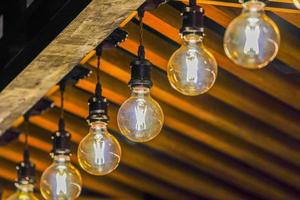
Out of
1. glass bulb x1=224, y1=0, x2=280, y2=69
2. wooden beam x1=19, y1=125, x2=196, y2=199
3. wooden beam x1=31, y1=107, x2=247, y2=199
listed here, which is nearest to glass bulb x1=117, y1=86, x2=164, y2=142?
glass bulb x1=224, y1=0, x2=280, y2=69

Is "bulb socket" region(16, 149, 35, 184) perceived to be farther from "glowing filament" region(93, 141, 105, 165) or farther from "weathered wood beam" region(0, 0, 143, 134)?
"glowing filament" region(93, 141, 105, 165)

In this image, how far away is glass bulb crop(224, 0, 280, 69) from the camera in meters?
2.52

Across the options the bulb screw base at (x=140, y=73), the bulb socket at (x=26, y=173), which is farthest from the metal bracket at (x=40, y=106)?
the bulb screw base at (x=140, y=73)

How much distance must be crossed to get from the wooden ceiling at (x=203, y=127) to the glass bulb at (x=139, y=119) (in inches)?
30.4

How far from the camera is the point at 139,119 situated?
11.2ft

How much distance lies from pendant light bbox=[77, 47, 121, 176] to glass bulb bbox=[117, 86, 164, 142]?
0.34m

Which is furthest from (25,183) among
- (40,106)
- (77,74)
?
(77,74)

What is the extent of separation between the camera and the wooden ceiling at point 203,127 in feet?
15.1

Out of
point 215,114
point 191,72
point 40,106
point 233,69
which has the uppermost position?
point 215,114

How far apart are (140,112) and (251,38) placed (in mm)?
974

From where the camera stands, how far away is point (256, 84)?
5121mm

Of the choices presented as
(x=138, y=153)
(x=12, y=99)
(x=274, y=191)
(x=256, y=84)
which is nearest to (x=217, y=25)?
(x=256, y=84)

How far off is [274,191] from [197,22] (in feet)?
13.1

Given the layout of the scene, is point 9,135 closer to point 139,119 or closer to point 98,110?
point 98,110
